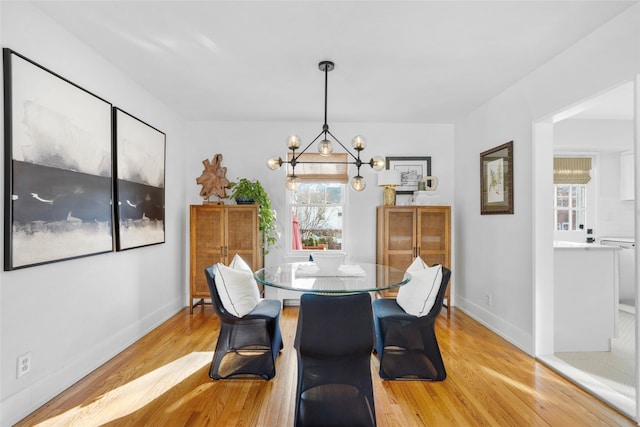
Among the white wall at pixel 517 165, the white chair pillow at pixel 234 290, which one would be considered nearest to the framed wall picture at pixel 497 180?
the white wall at pixel 517 165

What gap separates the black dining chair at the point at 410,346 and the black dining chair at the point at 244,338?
0.85 metres

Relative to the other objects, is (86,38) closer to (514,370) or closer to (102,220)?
(102,220)

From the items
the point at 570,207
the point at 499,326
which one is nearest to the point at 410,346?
the point at 499,326

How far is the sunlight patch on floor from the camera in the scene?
214 cm

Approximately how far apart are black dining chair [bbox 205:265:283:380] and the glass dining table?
32cm

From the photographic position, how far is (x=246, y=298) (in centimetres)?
276

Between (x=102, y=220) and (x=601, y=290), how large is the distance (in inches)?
172

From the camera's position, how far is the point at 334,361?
2.12m

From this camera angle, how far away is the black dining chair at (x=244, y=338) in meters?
2.68

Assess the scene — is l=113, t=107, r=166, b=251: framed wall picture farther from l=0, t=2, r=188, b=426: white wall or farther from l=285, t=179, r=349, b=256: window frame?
l=285, t=179, r=349, b=256: window frame

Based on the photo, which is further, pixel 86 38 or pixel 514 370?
pixel 514 370

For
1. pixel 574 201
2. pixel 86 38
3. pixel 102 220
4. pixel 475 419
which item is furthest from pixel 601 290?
pixel 86 38

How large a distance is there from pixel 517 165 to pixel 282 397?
2.98m

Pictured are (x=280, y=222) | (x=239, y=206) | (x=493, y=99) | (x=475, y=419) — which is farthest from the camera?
(x=280, y=222)
